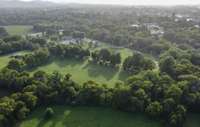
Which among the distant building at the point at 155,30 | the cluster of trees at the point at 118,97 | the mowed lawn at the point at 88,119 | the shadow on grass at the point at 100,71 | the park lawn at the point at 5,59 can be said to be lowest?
the mowed lawn at the point at 88,119

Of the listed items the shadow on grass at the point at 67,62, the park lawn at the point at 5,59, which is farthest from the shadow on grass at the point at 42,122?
the park lawn at the point at 5,59

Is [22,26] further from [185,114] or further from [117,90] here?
[185,114]

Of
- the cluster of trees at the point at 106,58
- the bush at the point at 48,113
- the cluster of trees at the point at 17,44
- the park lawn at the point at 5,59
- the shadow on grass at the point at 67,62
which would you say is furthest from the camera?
the cluster of trees at the point at 17,44

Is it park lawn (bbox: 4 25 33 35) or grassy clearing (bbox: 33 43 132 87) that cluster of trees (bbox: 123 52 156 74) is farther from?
park lawn (bbox: 4 25 33 35)

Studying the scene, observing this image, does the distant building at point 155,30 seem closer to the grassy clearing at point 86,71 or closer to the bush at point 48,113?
the grassy clearing at point 86,71

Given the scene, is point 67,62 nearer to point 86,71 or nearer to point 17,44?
point 86,71

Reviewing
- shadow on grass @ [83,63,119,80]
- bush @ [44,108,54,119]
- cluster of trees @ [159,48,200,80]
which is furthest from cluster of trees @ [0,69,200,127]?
shadow on grass @ [83,63,119,80]

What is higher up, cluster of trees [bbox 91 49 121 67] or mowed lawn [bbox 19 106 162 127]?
cluster of trees [bbox 91 49 121 67]
